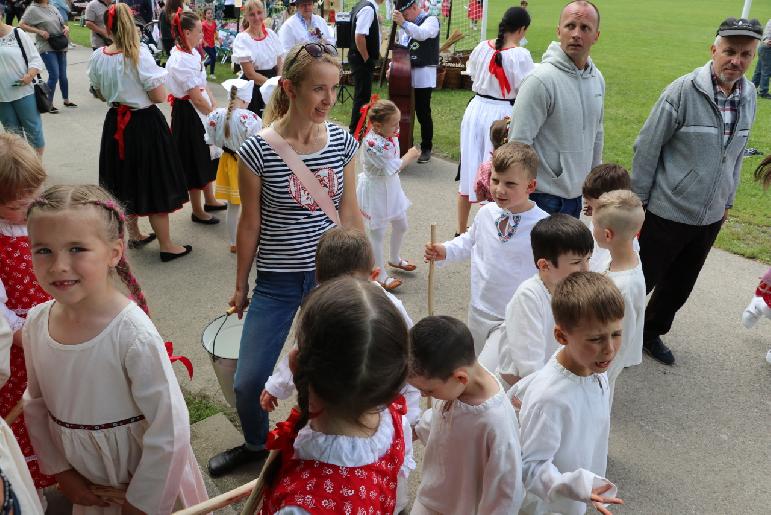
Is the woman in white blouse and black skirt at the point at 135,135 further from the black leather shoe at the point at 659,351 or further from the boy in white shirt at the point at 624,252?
the black leather shoe at the point at 659,351

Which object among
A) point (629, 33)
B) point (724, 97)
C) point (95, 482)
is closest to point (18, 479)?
point (95, 482)

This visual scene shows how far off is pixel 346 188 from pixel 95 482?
1601 mm

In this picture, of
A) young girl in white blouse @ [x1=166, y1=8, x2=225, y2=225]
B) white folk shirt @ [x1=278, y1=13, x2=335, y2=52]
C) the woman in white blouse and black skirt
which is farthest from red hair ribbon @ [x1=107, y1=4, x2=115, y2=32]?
white folk shirt @ [x1=278, y1=13, x2=335, y2=52]

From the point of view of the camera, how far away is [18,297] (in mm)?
Answer: 2570

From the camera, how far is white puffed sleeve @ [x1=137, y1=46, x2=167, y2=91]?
16.3 ft

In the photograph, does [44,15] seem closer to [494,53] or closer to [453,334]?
[494,53]

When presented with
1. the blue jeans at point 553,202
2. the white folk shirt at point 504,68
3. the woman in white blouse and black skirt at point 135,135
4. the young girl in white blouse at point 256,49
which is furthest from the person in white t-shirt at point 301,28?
the blue jeans at point 553,202

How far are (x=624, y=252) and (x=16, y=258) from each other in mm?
2629

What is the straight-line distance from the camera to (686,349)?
4.38 meters

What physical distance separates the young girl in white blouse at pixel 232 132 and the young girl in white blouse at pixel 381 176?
99 centimetres

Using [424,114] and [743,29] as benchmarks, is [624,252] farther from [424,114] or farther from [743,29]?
[424,114]

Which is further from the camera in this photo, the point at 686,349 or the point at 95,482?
the point at 686,349

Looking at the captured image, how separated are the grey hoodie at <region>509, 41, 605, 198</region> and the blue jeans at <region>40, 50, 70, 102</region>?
30.3ft

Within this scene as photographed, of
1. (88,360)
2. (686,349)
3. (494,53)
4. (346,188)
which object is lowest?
(686,349)
